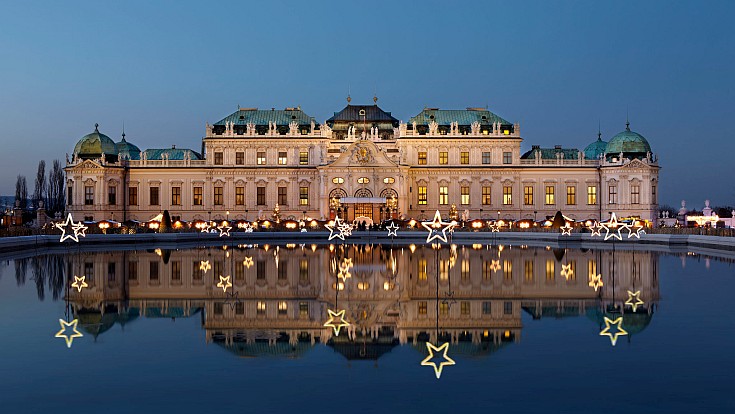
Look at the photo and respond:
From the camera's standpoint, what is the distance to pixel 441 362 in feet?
48.7

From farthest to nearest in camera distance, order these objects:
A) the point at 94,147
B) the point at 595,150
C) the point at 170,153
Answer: the point at 595,150 < the point at 170,153 < the point at 94,147

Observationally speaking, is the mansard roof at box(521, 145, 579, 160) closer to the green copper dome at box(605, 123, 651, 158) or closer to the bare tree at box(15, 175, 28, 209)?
the green copper dome at box(605, 123, 651, 158)

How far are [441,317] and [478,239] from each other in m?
48.4

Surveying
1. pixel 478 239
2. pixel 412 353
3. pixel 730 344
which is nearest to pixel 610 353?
pixel 730 344

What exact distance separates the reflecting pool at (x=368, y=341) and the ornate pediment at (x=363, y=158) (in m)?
56.4

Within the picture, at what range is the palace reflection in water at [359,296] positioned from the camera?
17.7m

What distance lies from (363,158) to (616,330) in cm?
7146

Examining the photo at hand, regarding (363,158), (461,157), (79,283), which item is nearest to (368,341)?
(79,283)

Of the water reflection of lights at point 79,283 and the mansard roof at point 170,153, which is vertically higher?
the mansard roof at point 170,153

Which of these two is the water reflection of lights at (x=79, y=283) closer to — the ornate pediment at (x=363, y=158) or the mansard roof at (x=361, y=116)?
the ornate pediment at (x=363, y=158)

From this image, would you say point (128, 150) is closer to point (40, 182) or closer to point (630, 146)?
point (40, 182)

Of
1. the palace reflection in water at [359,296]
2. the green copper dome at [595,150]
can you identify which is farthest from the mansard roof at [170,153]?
the palace reflection in water at [359,296]

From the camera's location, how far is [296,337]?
57.4 feet

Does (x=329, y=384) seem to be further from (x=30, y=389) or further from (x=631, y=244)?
(x=631, y=244)
